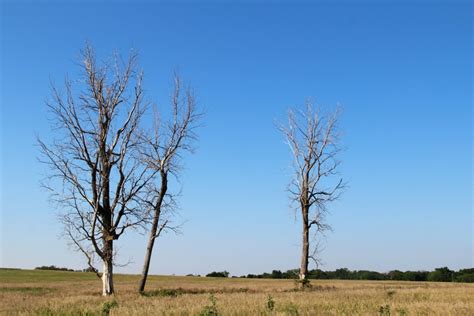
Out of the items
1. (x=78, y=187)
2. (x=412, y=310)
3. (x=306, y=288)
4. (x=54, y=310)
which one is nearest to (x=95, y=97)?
(x=78, y=187)

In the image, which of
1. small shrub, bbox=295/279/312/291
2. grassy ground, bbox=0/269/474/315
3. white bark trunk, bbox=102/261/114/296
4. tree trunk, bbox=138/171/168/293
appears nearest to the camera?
grassy ground, bbox=0/269/474/315

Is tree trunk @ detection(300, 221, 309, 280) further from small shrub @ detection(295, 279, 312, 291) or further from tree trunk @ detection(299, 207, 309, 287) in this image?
small shrub @ detection(295, 279, 312, 291)

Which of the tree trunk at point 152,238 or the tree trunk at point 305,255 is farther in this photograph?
the tree trunk at point 305,255

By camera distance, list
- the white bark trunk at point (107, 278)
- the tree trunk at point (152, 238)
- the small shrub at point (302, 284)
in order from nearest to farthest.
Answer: the white bark trunk at point (107, 278), the tree trunk at point (152, 238), the small shrub at point (302, 284)

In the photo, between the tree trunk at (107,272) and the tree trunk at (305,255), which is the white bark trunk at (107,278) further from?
the tree trunk at (305,255)

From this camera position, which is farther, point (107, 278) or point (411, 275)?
point (411, 275)

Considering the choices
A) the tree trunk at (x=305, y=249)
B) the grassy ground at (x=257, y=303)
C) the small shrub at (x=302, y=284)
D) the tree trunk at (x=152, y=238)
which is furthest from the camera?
the tree trunk at (x=305, y=249)

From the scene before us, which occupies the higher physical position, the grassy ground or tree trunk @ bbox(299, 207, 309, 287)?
tree trunk @ bbox(299, 207, 309, 287)

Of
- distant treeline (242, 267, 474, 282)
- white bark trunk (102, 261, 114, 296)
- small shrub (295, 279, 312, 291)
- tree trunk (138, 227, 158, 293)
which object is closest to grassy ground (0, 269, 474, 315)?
white bark trunk (102, 261, 114, 296)

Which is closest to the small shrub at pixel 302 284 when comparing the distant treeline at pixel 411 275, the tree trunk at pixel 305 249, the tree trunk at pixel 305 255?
the tree trunk at pixel 305 249

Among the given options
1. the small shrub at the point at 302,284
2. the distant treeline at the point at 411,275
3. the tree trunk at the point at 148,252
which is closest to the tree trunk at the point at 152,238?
the tree trunk at the point at 148,252

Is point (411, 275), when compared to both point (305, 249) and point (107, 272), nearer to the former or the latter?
point (305, 249)

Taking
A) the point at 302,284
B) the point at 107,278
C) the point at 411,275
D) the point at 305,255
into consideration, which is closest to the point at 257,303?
the point at 107,278

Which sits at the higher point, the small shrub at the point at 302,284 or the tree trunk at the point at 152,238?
the tree trunk at the point at 152,238
